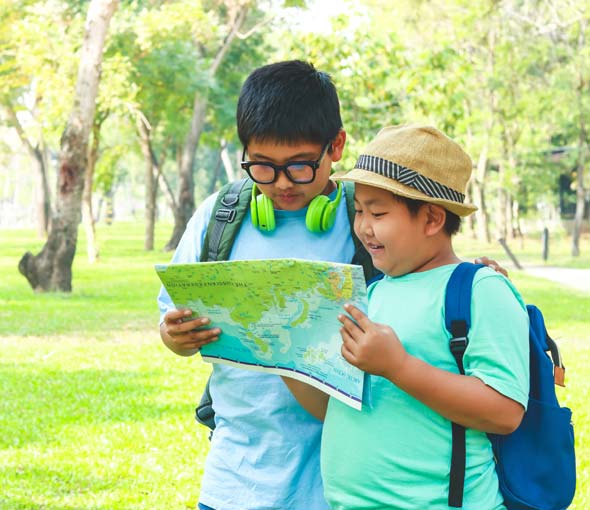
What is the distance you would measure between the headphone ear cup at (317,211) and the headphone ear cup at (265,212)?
0.30 feet

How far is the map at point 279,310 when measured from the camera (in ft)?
6.81

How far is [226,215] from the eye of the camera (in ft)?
8.63

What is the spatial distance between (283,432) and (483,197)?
3960cm

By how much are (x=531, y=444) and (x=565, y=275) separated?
21.6 m

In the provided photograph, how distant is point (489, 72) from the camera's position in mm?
33781

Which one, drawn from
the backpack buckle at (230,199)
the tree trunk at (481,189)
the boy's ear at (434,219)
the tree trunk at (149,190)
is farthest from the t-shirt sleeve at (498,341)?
the tree trunk at (481,189)

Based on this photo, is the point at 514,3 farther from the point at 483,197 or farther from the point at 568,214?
the point at 568,214

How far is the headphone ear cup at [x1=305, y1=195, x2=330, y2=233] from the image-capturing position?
2.54 meters

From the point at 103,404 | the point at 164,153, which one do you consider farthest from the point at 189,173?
the point at 103,404

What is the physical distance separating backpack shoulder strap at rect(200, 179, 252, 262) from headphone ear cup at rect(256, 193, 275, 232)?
0.06 m

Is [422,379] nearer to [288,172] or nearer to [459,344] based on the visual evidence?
[459,344]

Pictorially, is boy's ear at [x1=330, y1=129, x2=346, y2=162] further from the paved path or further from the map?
the paved path

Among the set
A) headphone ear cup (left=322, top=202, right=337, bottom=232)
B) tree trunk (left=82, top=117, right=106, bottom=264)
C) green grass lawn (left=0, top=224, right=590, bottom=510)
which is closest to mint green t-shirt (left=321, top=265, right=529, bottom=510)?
headphone ear cup (left=322, top=202, right=337, bottom=232)

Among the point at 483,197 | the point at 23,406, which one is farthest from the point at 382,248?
the point at 483,197
